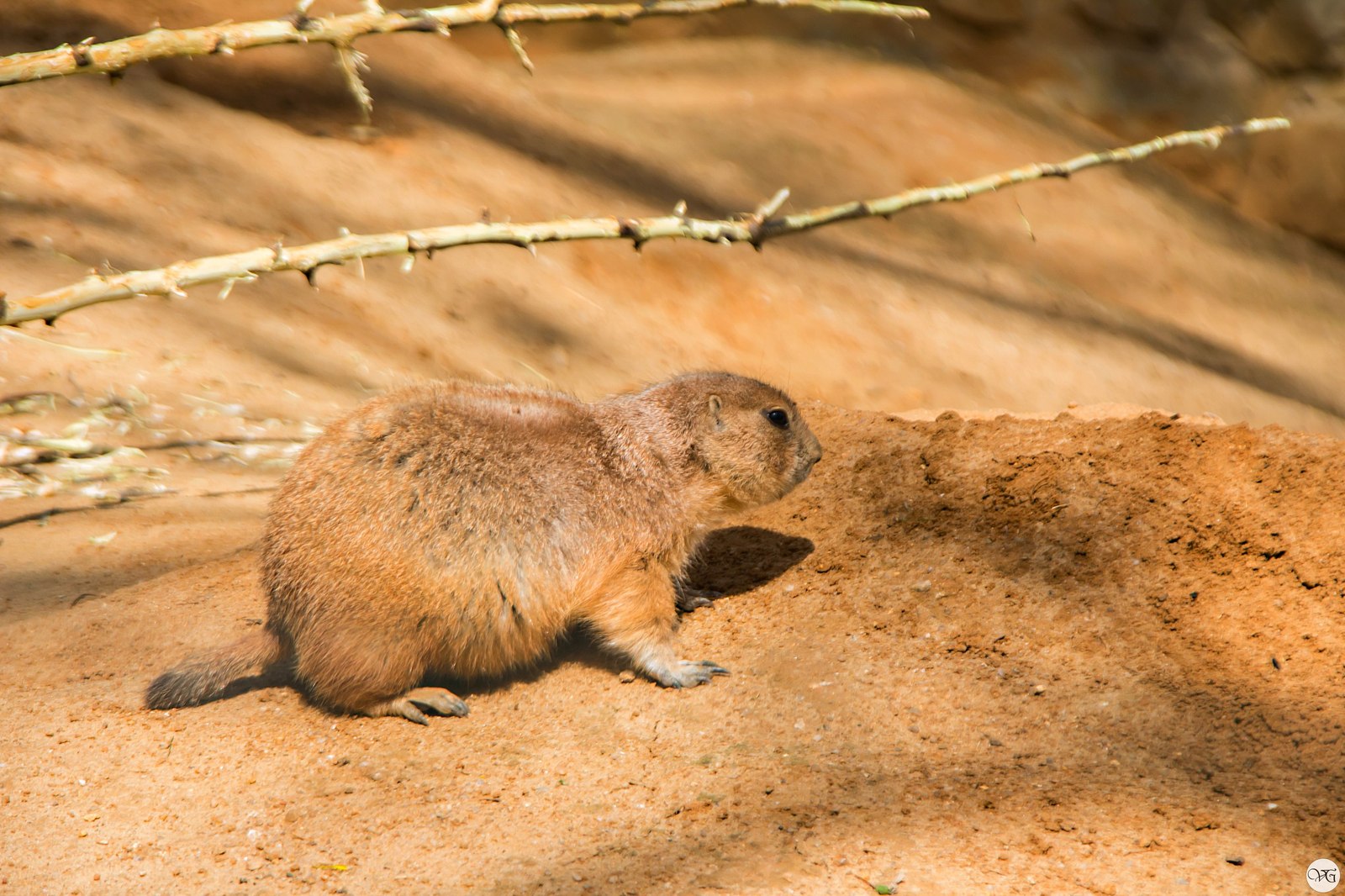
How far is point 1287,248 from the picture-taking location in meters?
8.76

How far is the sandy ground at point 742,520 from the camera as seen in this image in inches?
110

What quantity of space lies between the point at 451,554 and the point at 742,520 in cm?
165

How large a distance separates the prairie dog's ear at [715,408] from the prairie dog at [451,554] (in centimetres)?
35

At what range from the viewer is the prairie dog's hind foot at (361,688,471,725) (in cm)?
346

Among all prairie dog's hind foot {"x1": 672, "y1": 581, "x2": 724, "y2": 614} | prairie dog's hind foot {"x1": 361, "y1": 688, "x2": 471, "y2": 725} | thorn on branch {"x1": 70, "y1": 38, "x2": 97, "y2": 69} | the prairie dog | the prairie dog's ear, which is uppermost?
thorn on branch {"x1": 70, "y1": 38, "x2": 97, "y2": 69}

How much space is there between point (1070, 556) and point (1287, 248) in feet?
21.4

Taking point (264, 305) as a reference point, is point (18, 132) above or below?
above

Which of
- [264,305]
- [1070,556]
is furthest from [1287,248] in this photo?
[264,305]

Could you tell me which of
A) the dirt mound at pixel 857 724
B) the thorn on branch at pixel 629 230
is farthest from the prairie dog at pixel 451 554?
the thorn on branch at pixel 629 230

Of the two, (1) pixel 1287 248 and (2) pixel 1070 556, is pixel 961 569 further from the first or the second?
(1) pixel 1287 248

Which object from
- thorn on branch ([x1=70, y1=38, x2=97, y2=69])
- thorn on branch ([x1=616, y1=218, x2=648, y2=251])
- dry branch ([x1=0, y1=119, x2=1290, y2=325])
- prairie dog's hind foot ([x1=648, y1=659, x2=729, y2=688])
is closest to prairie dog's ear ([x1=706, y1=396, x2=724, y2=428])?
dry branch ([x1=0, y1=119, x2=1290, y2=325])

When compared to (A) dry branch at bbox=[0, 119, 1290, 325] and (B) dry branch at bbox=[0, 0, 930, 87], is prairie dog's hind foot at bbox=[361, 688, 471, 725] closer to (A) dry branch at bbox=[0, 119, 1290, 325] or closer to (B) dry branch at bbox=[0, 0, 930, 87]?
(A) dry branch at bbox=[0, 119, 1290, 325]

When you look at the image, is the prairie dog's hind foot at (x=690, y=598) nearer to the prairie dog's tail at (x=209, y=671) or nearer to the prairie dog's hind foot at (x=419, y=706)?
the prairie dog's hind foot at (x=419, y=706)

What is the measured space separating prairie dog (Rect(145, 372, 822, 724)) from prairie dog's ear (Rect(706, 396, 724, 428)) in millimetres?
348
